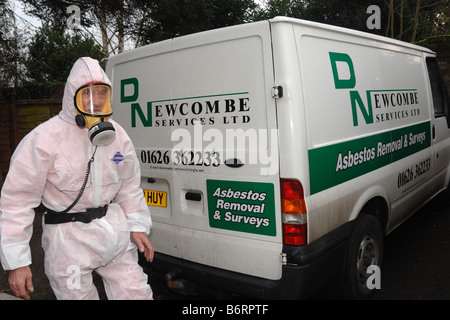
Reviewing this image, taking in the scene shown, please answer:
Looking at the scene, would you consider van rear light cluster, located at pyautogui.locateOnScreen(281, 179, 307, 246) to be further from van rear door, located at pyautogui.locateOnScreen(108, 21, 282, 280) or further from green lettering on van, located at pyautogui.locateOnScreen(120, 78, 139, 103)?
green lettering on van, located at pyautogui.locateOnScreen(120, 78, 139, 103)

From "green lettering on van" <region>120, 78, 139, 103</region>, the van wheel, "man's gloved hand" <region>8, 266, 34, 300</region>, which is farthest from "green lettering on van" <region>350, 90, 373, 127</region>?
"man's gloved hand" <region>8, 266, 34, 300</region>

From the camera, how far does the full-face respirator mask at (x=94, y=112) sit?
210cm

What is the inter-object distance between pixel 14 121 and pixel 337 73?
707cm

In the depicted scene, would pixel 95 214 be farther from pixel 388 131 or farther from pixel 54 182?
pixel 388 131

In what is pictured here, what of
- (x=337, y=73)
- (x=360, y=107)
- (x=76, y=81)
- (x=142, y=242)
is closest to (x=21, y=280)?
(x=142, y=242)

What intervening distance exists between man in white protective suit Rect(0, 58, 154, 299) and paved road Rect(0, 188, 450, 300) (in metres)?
1.23

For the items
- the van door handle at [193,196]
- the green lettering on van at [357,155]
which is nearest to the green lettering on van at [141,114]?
the van door handle at [193,196]

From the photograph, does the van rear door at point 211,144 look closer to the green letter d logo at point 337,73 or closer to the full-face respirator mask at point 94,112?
the green letter d logo at point 337,73

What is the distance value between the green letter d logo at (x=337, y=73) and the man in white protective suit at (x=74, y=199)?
1.58m

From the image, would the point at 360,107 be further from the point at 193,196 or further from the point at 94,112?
the point at 94,112

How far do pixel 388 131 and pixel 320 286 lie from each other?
1665 millimetres

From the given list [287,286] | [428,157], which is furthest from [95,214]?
[428,157]

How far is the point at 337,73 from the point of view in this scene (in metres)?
2.95

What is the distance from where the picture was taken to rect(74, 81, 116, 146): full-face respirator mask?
210 centimetres
